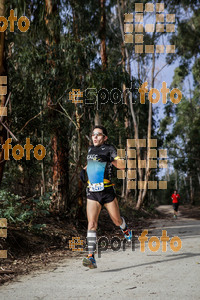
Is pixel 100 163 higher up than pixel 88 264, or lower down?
higher up

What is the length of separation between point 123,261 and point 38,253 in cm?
156

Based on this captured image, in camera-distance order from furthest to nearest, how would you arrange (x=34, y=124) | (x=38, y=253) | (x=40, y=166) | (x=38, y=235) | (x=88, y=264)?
1. (x=40, y=166)
2. (x=34, y=124)
3. (x=38, y=235)
4. (x=38, y=253)
5. (x=88, y=264)

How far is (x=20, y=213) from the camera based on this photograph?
6.91 m

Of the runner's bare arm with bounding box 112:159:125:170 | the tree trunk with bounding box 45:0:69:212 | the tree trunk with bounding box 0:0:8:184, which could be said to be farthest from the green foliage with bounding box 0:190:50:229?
the runner's bare arm with bounding box 112:159:125:170

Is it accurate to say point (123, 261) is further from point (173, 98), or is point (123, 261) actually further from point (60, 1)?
point (173, 98)

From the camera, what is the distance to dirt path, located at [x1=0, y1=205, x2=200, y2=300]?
12.1 ft

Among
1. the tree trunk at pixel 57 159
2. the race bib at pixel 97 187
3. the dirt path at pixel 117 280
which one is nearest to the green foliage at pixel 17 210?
the tree trunk at pixel 57 159

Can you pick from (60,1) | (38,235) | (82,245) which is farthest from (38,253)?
(60,1)

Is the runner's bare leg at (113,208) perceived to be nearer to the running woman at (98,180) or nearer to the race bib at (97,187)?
the running woman at (98,180)

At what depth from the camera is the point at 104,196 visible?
498cm

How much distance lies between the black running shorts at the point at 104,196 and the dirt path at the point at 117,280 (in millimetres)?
969

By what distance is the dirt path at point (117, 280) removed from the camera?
3686 mm

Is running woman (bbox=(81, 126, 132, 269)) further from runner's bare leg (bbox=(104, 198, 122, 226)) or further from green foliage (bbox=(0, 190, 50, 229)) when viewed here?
green foliage (bbox=(0, 190, 50, 229))

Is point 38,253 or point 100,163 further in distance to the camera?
point 38,253
